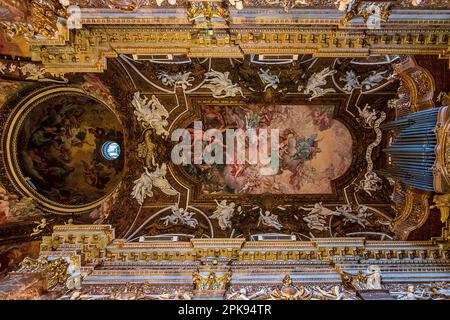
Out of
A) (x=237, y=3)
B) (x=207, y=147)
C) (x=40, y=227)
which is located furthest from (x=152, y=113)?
(x=40, y=227)

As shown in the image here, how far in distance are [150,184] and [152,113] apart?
194 centimetres

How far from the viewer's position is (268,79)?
8578 mm

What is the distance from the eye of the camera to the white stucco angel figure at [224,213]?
9172mm

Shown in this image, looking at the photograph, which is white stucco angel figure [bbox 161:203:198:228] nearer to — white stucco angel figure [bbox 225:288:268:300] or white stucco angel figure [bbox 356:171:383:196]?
white stucco angel figure [bbox 225:288:268:300]

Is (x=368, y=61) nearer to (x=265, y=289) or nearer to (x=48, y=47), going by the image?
A: (x=265, y=289)

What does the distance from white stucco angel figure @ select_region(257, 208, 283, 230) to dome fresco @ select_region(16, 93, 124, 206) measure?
4325 millimetres

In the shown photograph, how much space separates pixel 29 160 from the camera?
29.6ft

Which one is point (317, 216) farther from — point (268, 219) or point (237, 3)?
point (237, 3)

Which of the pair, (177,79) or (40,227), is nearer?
(40,227)

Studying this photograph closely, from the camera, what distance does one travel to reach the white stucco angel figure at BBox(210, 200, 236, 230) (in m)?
9.17

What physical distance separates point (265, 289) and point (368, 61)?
5.81 metres

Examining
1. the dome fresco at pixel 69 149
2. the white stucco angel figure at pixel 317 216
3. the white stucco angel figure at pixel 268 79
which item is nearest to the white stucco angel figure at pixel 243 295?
the white stucco angel figure at pixel 317 216

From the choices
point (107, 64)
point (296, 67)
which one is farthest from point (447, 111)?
point (107, 64)

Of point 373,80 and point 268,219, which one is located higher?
point 373,80
